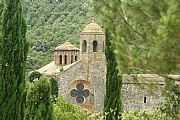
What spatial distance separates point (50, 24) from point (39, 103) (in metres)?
54.4

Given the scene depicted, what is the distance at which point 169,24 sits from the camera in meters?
6.18

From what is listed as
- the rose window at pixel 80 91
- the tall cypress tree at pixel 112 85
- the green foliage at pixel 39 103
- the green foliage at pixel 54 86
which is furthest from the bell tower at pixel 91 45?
the green foliage at pixel 39 103

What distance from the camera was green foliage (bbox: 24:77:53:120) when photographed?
13.6 m

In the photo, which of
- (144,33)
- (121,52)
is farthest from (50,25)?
(121,52)

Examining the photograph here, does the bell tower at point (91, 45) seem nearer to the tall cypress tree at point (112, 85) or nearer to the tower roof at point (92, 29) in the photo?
the tower roof at point (92, 29)

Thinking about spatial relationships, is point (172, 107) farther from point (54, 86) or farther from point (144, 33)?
point (54, 86)

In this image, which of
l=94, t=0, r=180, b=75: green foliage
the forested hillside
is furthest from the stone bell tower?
l=94, t=0, r=180, b=75: green foliage

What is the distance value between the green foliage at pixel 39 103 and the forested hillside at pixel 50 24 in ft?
121

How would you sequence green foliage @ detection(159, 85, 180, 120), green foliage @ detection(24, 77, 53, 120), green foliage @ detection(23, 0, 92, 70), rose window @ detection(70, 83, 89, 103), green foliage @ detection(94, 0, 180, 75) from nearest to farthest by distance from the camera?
1. green foliage @ detection(94, 0, 180, 75)
2. green foliage @ detection(159, 85, 180, 120)
3. green foliage @ detection(24, 77, 53, 120)
4. rose window @ detection(70, 83, 89, 103)
5. green foliage @ detection(23, 0, 92, 70)

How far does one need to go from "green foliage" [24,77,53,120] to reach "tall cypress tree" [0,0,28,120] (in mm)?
416

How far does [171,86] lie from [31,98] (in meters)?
5.72

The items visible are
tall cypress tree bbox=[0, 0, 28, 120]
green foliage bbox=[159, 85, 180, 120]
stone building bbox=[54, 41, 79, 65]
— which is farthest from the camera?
stone building bbox=[54, 41, 79, 65]

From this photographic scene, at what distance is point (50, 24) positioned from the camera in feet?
222

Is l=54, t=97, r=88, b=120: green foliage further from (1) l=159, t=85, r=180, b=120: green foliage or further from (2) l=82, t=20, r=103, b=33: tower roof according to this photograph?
(2) l=82, t=20, r=103, b=33: tower roof
